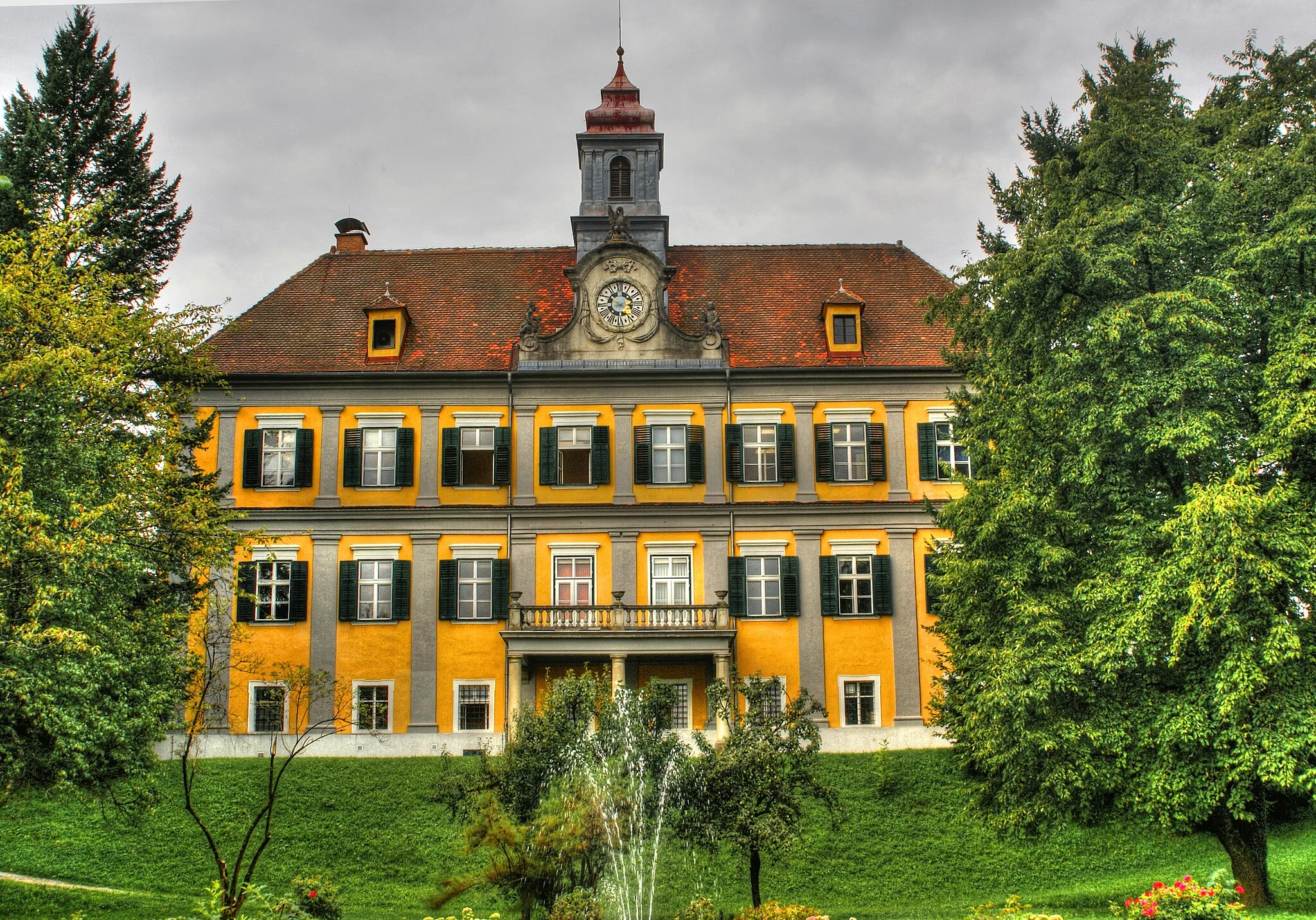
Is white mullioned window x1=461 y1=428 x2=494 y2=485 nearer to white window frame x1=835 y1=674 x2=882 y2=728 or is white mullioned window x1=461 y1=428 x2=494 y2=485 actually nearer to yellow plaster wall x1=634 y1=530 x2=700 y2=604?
yellow plaster wall x1=634 y1=530 x2=700 y2=604

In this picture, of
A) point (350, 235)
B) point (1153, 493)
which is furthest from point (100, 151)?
point (1153, 493)

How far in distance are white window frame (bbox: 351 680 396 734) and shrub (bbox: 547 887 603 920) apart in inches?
614

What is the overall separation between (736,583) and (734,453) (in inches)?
137

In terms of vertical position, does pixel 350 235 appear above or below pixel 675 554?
above

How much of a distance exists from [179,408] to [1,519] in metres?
7.56

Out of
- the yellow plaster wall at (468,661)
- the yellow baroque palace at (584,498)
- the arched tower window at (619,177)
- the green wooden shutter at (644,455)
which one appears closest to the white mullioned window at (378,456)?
the yellow baroque palace at (584,498)

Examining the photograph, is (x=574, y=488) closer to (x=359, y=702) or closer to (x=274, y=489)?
(x=359, y=702)

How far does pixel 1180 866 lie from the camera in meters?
22.4

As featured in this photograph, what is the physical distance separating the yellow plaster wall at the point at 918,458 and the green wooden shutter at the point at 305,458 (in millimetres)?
16023

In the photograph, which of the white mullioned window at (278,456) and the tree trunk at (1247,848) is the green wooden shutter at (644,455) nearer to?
the white mullioned window at (278,456)

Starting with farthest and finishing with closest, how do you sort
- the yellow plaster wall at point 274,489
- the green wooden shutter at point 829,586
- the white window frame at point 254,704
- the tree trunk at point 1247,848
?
the yellow plaster wall at point 274,489 → the green wooden shutter at point 829,586 → the white window frame at point 254,704 → the tree trunk at point 1247,848

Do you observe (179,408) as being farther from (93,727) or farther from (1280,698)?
(1280,698)

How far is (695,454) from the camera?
32.2 m

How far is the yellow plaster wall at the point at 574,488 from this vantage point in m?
32.1
